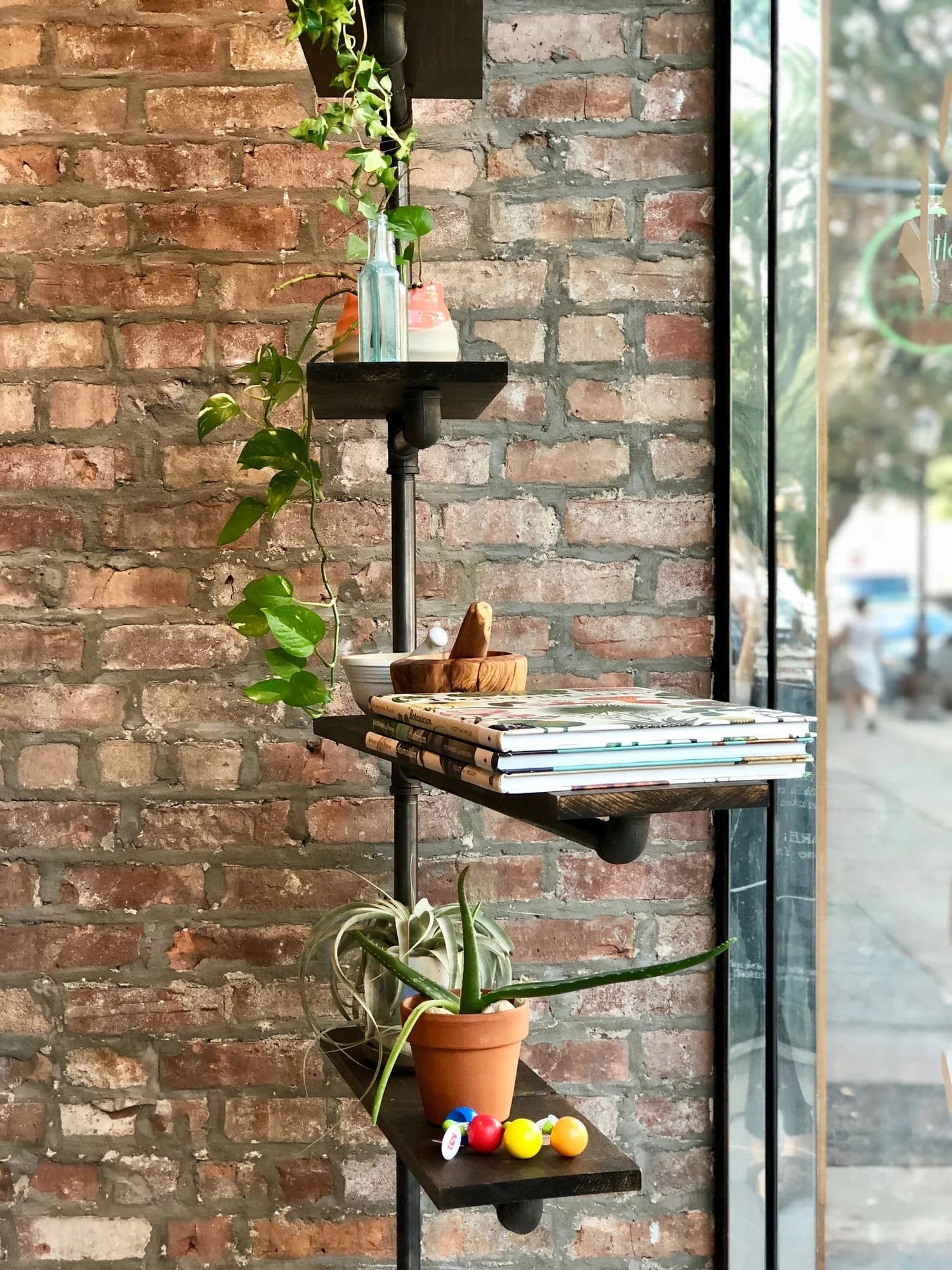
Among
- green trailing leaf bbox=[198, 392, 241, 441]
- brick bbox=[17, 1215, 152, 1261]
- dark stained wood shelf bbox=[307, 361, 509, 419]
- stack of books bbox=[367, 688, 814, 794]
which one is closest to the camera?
stack of books bbox=[367, 688, 814, 794]

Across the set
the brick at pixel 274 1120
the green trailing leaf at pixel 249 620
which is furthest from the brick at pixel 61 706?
the brick at pixel 274 1120

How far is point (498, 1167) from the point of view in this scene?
1.00 meters

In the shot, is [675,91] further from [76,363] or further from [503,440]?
[76,363]

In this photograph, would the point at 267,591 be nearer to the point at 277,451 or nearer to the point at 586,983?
the point at 277,451

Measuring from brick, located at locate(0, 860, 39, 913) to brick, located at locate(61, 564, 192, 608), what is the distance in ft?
1.16

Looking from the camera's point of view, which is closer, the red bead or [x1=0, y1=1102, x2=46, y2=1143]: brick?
the red bead

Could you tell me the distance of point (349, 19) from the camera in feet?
3.60

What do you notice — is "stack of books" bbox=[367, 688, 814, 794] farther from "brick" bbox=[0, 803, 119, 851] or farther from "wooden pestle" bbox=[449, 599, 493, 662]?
"brick" bbox=[0, 803, 119, 851]

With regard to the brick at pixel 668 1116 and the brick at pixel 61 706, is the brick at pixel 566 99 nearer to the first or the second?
the brick at pixel 61 706

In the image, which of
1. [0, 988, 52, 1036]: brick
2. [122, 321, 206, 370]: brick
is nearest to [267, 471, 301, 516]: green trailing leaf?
[122, 321, 206, 370]: brick

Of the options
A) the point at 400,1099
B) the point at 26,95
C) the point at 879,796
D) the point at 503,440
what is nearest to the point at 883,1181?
the point at 879,796

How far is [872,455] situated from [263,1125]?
3.74 ft

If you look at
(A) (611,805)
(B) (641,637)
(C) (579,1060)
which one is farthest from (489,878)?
(A) (611,805)

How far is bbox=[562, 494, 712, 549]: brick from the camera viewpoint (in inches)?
61.7
